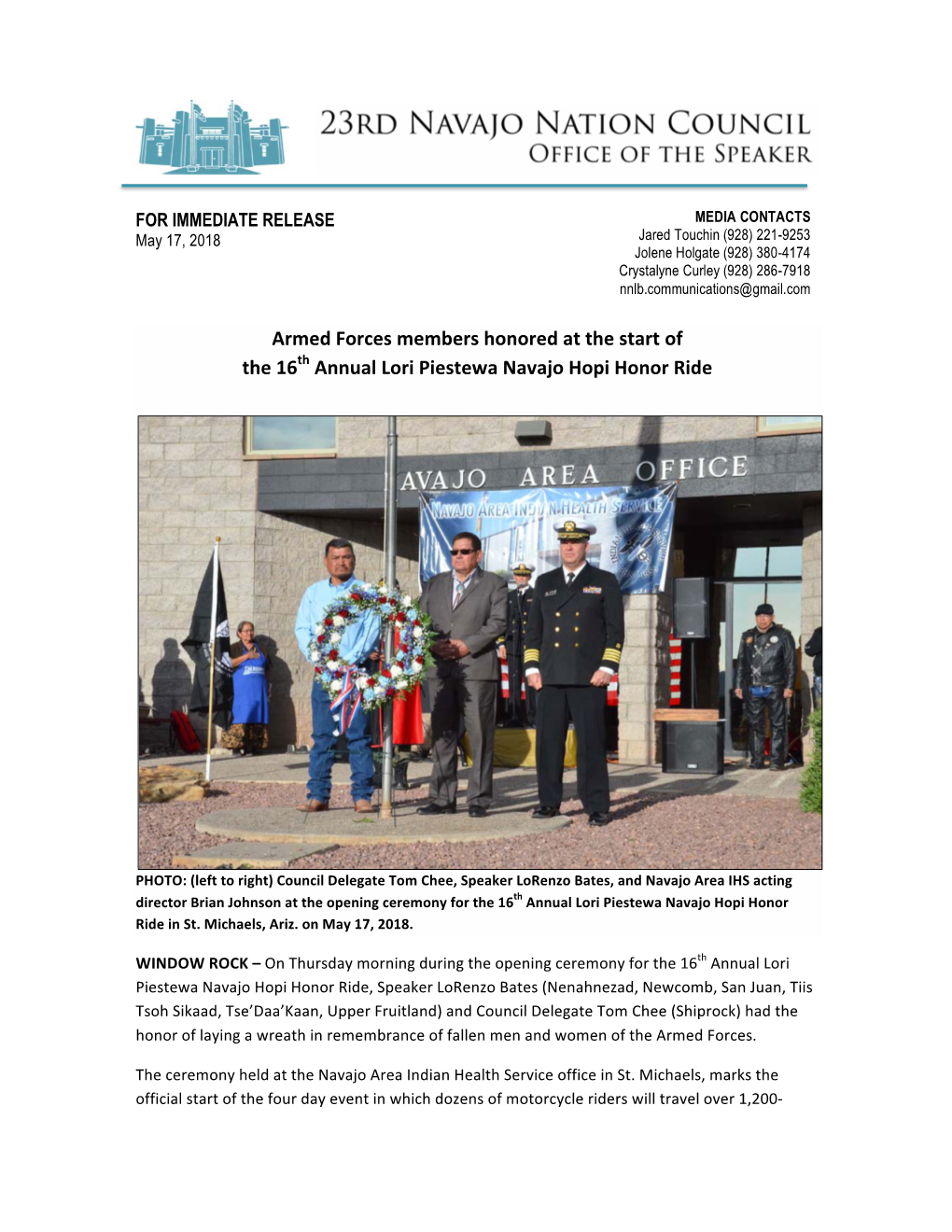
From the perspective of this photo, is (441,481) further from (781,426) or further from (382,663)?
(382,663)

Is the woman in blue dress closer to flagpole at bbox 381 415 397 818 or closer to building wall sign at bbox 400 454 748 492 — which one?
building wall sign at bbox 400 454 748 492

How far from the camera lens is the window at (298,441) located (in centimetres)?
1292

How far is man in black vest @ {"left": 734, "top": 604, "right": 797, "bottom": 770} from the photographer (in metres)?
11.2

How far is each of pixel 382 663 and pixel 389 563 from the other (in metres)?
0.58

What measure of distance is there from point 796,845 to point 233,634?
8.30m

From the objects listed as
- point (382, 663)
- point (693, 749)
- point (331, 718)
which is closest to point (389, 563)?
point (382, 663)

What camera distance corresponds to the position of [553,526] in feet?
39.0
